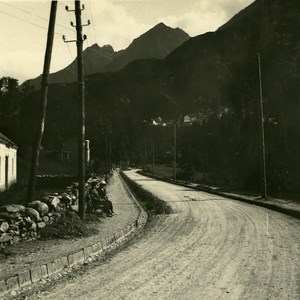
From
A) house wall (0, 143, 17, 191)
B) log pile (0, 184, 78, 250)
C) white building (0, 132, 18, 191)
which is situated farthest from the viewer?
white building (0, 132, 18, 191)

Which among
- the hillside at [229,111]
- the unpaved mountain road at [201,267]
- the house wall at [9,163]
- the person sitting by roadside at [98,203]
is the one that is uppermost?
the hillside at [229,111]

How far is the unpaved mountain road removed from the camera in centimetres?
609

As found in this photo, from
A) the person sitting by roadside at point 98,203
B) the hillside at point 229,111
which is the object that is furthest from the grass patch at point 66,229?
the hillside at point 229,111

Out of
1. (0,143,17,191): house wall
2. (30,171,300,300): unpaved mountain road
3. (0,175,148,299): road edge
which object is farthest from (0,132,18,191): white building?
(0,175,148,299): road edge

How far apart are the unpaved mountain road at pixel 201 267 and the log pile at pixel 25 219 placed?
269 cm

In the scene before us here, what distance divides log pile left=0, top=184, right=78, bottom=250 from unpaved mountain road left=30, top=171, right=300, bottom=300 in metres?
2.69

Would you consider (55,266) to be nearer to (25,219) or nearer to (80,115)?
(25,219)

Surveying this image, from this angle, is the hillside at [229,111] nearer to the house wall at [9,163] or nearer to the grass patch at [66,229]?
the grass patch at [66,229]

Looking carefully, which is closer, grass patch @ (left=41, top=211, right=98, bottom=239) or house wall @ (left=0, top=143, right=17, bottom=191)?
grass patch @ (left=41, top=211, right=98, bottom=239)

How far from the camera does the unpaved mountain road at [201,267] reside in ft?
20.0

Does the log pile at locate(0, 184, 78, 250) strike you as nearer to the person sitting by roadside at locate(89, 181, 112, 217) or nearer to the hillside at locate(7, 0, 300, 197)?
the person sitting by roadside at locate(89, 181, 112, 217)

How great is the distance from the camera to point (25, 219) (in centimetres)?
1029

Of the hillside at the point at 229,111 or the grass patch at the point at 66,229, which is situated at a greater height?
the hillside at the point at 229,111

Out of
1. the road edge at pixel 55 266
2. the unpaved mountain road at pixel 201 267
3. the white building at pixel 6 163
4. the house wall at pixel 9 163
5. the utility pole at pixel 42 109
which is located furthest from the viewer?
the white building at pixel 6 163
